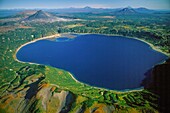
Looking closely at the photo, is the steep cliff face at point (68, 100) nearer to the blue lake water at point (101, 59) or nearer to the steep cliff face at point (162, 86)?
the steep cliff face at point (162, 86)

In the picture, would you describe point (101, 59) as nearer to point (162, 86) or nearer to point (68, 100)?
point (162, 86)

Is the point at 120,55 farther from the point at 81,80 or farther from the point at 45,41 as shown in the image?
the point at 45,41

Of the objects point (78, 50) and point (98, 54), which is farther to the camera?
point (78, 50)

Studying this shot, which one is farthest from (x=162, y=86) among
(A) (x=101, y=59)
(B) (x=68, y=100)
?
(A) (x=101, y=59)

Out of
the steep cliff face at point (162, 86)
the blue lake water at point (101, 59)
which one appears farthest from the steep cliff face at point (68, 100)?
the blue lake water at point (101, 59)

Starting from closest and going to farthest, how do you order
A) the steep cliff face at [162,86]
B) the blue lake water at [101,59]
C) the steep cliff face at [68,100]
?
the steep cliff face at [68,100]
the steep cliff face at [162,86]
the blue lake water at [101,59]

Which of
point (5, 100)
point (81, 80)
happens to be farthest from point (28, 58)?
point (5, 100)

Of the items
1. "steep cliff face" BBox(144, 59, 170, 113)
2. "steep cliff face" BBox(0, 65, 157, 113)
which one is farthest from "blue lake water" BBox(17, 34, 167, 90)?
"steep cliff face" BBox(0, 65, 157, 113)

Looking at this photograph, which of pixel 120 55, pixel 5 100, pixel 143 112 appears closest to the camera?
pixel 143 112
